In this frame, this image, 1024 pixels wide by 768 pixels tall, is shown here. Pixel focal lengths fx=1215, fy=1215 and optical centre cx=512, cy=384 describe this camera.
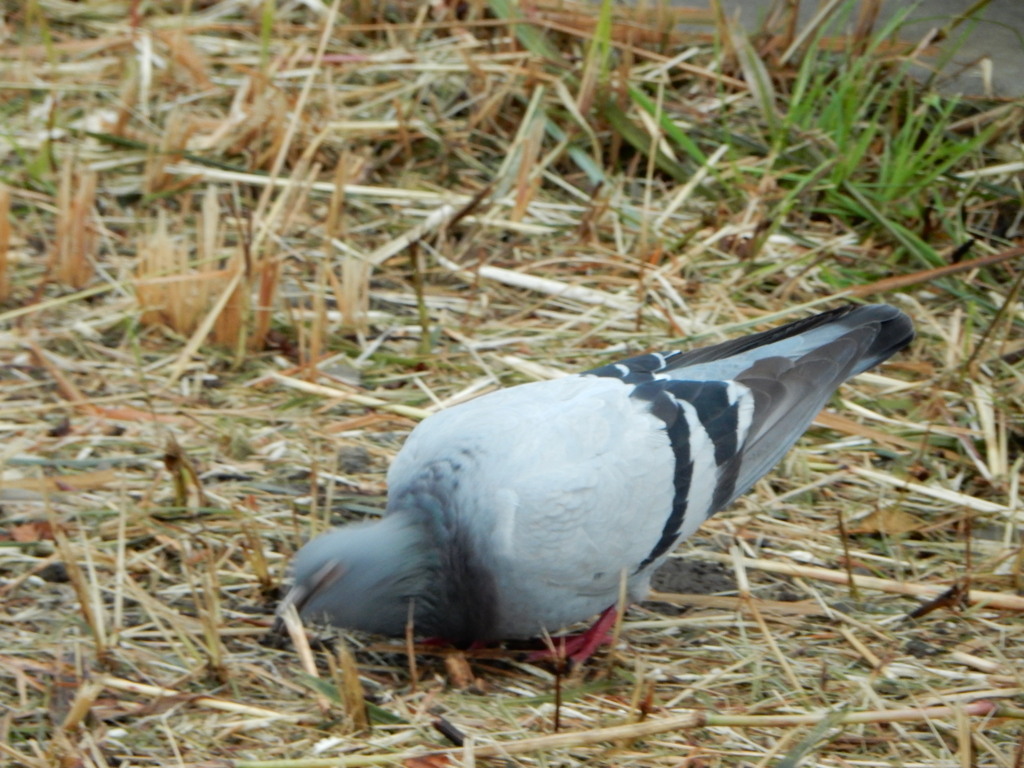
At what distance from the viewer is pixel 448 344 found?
3.87 metres

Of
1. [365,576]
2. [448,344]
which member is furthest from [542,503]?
[448,344]

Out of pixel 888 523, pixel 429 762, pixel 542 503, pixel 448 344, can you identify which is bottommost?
pixel 429 762

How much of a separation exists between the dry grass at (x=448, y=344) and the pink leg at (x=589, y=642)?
4 cm

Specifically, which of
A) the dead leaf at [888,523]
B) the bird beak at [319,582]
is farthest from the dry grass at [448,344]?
the bird beak at [319,582]

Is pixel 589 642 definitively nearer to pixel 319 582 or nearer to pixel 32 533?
pixel 319 582

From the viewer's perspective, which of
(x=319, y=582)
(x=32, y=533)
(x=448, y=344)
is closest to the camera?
(x=319, y=582)

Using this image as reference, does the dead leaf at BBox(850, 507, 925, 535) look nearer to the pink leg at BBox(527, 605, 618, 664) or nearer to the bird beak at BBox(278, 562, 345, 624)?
the pink leg at BBox(527, 605, 618, 664)

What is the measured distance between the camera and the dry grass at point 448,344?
97.1 inches

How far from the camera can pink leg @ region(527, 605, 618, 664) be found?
2.73 metres

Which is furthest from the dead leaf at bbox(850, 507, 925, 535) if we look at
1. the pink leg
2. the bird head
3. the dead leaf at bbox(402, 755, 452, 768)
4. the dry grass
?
the dead leaf at bbox(402, 755, 452, 768)

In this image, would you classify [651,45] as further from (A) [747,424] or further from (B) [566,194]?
(A) [747,424]

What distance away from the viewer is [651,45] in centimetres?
492

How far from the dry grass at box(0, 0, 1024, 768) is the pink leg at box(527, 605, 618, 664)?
39mm

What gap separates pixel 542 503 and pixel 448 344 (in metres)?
1.46
